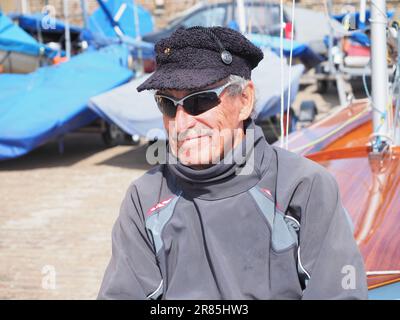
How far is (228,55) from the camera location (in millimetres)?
1901

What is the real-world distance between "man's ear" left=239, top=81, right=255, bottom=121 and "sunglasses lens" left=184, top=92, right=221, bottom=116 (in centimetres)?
10

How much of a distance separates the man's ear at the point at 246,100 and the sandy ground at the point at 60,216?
7.59 ft

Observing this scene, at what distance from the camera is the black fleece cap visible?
1885 millimetres

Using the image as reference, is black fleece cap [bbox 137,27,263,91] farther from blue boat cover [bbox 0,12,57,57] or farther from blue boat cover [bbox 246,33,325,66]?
blue boat cover [bbox 0,12,57,57]

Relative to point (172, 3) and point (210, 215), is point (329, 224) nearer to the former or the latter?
point (210, 215)

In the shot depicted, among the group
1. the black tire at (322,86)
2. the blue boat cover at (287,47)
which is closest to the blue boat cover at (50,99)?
the blue boat cover at (287,47)

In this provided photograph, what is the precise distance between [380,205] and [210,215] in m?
1.28

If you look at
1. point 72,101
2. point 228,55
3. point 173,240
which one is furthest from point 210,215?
point 72,101

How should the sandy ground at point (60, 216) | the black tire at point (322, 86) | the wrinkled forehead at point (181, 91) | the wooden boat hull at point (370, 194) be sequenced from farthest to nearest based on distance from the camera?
the black tire at point (322, 86), the sandy ground at point (60, 216), the wooden boat hull at point (370, 194), the wrinkled forehead at point (181, 91)

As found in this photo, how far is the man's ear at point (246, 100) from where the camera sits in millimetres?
2008


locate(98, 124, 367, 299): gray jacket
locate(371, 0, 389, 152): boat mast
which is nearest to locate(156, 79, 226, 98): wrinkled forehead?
locate(98, 124, 367, 299): gray jacket

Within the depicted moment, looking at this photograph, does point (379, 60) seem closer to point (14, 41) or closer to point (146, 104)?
point (146, 104)

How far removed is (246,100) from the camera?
2027mm

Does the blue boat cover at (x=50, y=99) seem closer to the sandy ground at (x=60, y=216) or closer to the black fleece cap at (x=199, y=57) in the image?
the sandy ground at (x=60, y=216)
